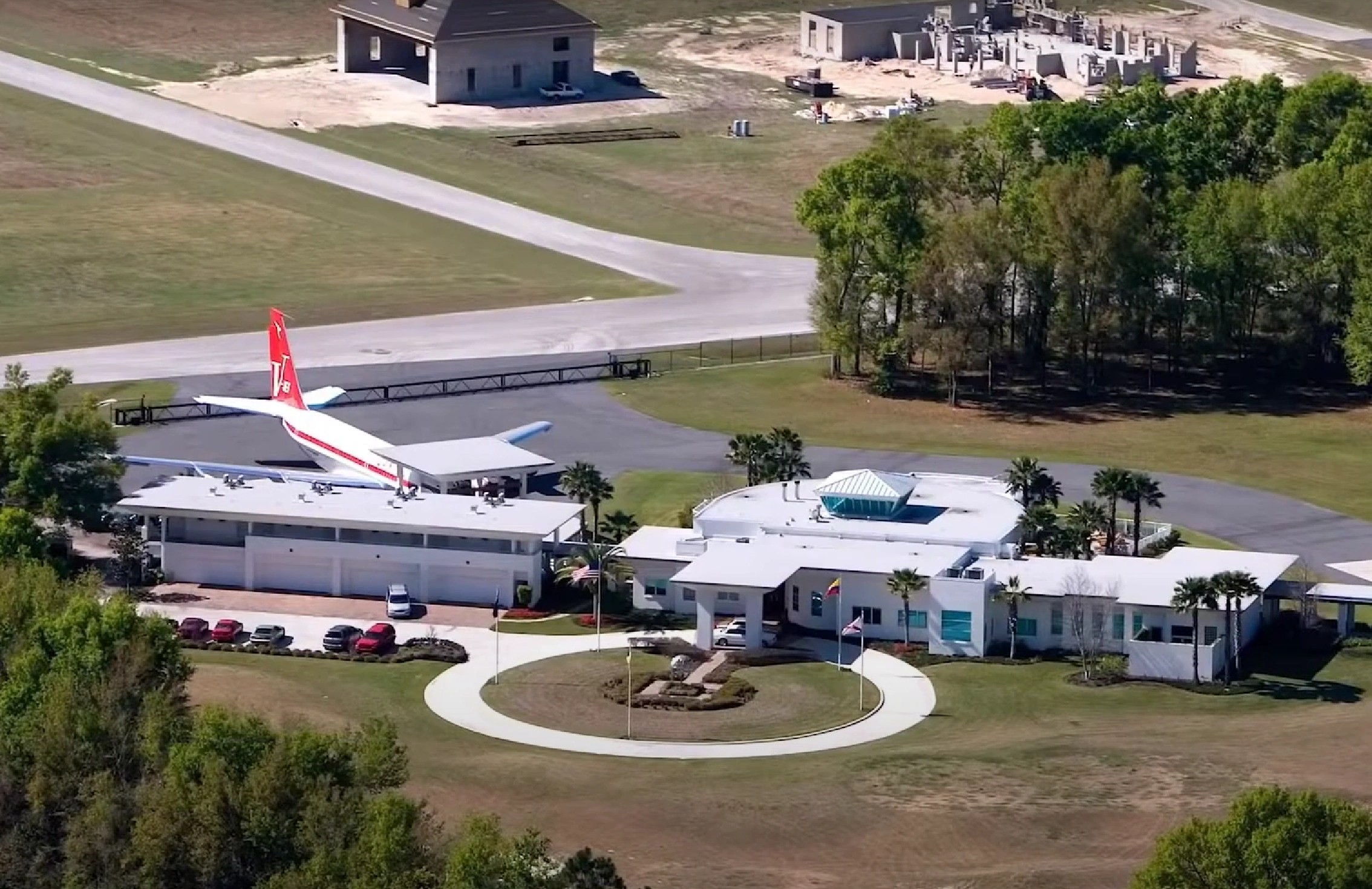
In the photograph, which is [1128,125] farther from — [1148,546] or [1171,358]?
[1148,546]

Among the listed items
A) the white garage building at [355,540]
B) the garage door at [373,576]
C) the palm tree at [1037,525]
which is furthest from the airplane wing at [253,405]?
the palm tree at [1037,525]

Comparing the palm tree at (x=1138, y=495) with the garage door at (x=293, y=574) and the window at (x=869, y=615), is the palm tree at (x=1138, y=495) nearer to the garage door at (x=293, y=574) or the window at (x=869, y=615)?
the window at (x=869, y=615)

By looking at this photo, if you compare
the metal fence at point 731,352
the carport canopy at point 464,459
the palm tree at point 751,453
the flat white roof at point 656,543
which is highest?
the metal fence at point 731,352

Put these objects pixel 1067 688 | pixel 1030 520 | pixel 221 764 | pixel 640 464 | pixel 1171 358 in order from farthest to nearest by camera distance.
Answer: pixel 1171 358 → pixel 640 464 → pixel 1030 520 → pixel 1067 688 → pixel 221 764

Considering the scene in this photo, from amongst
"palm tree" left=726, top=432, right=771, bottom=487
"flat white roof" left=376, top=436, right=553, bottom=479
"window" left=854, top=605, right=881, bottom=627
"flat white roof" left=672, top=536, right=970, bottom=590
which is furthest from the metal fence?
"window" left=854, top=605, right=881, bottom=627

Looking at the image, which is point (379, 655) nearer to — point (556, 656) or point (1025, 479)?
point (556, 656)

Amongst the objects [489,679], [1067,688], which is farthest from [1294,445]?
[489,679]
